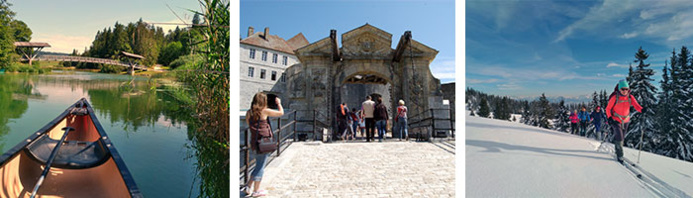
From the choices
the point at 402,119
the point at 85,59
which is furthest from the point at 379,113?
the point at 85,59

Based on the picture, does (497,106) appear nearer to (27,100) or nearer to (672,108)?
(672,108)

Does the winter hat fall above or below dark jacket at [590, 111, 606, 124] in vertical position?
above

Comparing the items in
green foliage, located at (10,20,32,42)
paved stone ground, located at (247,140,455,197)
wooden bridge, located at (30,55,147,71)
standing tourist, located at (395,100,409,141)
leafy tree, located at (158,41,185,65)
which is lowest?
paved stone ground, located at (247,140,455,197)

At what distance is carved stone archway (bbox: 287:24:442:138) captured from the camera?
21.6 ft

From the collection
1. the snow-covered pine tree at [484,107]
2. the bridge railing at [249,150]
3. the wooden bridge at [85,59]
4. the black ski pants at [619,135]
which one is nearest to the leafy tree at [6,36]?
the wooden bridge at [85,59]

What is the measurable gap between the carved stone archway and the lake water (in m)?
2.85

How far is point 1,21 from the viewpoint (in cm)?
298

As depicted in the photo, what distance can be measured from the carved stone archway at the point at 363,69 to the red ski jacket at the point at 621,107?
14.7 feet

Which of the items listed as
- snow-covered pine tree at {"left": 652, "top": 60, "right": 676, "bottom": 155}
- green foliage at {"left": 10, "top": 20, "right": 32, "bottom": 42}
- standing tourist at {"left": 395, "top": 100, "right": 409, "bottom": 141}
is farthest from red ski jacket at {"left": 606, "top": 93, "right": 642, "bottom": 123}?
green foliage at {"left": 10, "top": 20, "right": 32, "bottom": 42}

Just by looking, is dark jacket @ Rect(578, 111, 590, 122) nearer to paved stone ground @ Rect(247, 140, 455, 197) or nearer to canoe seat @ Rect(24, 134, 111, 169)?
paved stone ground @ Rect(247, 140, 455, 197)

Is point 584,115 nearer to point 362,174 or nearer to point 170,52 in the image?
point 362,174

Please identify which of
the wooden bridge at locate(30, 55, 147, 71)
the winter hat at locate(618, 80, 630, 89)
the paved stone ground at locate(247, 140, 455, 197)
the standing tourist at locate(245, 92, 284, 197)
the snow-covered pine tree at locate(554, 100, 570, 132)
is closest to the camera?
the standing tourist at locate(245, 92, 284, 197)

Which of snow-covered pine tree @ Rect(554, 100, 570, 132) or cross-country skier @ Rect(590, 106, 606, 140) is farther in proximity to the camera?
snow-covered pine tree @ Rect(554, 100, 570, 132)

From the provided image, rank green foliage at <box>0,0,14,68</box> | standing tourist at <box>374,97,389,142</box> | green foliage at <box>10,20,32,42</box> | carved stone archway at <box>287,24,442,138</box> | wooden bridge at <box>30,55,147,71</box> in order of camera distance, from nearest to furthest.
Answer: green foliage at <box>0,0,14,68</box>
green foliage at <box>10,20,32,42</box>
wooden bridge at <box>30,55,147,71</box>
standing tourist at <box>374,97,389,142</box>
carved stone archway at <box>287,24,442,138</box>
